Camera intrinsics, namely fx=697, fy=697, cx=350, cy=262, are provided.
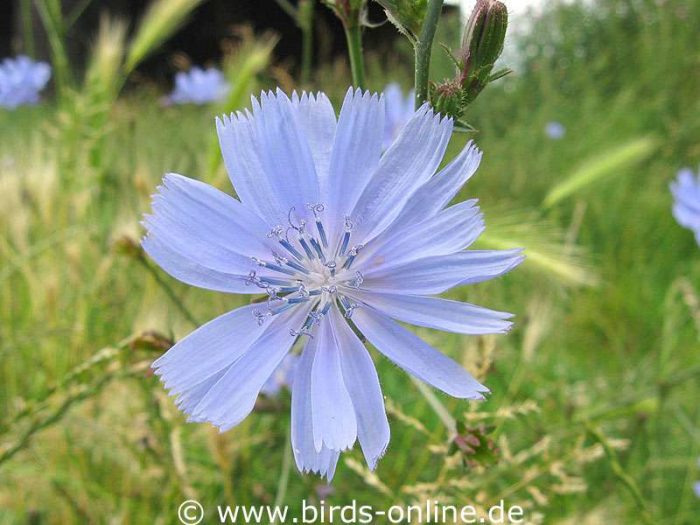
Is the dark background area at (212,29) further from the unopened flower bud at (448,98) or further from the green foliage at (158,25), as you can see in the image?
the unopened flower bud at (448,98)

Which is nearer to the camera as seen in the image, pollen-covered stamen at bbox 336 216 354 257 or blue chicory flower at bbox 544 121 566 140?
pollen-covered stamen at bbox 336 216 354 257

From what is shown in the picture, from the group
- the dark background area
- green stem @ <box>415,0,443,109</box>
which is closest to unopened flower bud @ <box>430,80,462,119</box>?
green stem @ <box>415,0,443,109</box>

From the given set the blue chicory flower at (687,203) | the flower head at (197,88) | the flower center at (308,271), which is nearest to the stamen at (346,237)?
the flower center at (308,271)

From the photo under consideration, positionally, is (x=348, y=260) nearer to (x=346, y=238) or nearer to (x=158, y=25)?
(x=346, y=238)

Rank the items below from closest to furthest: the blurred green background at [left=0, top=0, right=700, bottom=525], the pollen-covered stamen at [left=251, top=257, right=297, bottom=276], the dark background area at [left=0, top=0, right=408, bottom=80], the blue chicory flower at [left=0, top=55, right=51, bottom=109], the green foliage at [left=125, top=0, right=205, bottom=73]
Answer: the pollen-covered stamen at [left=251, top=257, right=297, bottom=276]
the blurred green background at [left=0, top=0, right=700, bottom=525]
the green foliage at [left=125, top=0, right=205, bottom=73]
the blue chicory flower at [left=0, top=55, right=51, bottom=109]
the dark background area at [left=0, top=0, right=408, bottom=80]

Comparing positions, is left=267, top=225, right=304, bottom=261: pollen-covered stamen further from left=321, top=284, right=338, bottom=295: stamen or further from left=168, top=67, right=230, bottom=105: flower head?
left=168, top=67, right=230, bottom=105: flower head

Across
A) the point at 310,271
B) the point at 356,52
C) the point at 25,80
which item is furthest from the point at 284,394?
the point at 25,80

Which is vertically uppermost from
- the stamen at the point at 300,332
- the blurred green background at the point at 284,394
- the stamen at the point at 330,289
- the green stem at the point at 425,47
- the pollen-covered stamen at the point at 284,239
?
the green stem at the point at 425,47

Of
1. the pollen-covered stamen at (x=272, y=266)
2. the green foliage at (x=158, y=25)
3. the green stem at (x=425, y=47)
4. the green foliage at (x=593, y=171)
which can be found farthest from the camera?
the green foliage at (x=158, y=25)
